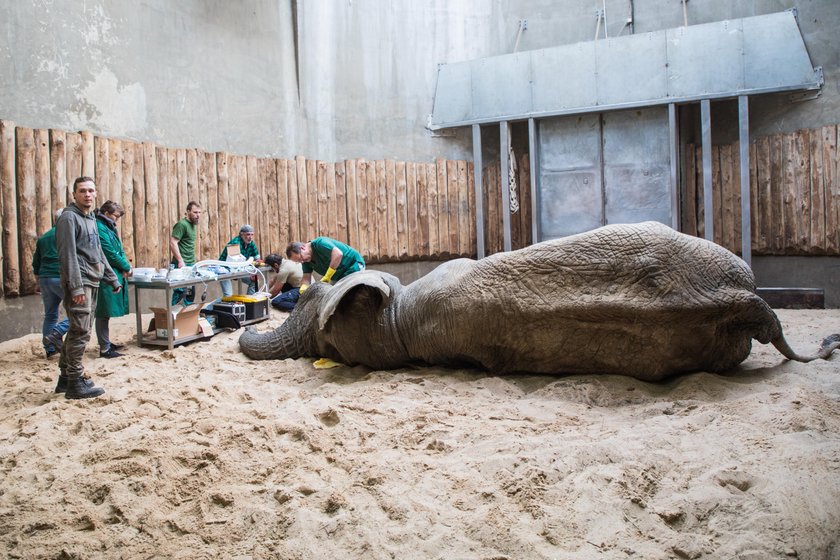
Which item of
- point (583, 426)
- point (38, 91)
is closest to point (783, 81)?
point (583, 426)

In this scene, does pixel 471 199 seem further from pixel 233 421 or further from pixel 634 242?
pixel 233 421

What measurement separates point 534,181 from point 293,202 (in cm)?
394

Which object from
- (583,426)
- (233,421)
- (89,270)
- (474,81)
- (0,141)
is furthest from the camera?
(474,81)

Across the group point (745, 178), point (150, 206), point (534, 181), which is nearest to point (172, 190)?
point (150, 206)

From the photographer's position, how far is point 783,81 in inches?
326

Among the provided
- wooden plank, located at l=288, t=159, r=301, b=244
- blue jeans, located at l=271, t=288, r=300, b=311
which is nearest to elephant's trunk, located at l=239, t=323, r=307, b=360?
blue jeans, located at l=271, t=288, r=300, b=311

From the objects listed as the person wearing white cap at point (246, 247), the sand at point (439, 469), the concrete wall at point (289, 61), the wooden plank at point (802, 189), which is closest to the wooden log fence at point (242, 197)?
the concrete wall at point (289, 61)

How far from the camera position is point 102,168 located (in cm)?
727

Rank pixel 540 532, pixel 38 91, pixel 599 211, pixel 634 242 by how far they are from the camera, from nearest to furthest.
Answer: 1. pixel 540 532
2. pixel 634 242
3. pixel 38 91
4. pixel 599 211

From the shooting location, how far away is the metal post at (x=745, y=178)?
Answer: 8.43 meters

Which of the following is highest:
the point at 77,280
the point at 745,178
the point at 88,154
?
the point at 88,154

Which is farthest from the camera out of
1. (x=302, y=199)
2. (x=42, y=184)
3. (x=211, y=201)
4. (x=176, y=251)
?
(x=302, y=199)

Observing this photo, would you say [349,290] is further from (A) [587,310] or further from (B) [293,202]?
(B) [293,202]

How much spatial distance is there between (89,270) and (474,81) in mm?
7256
